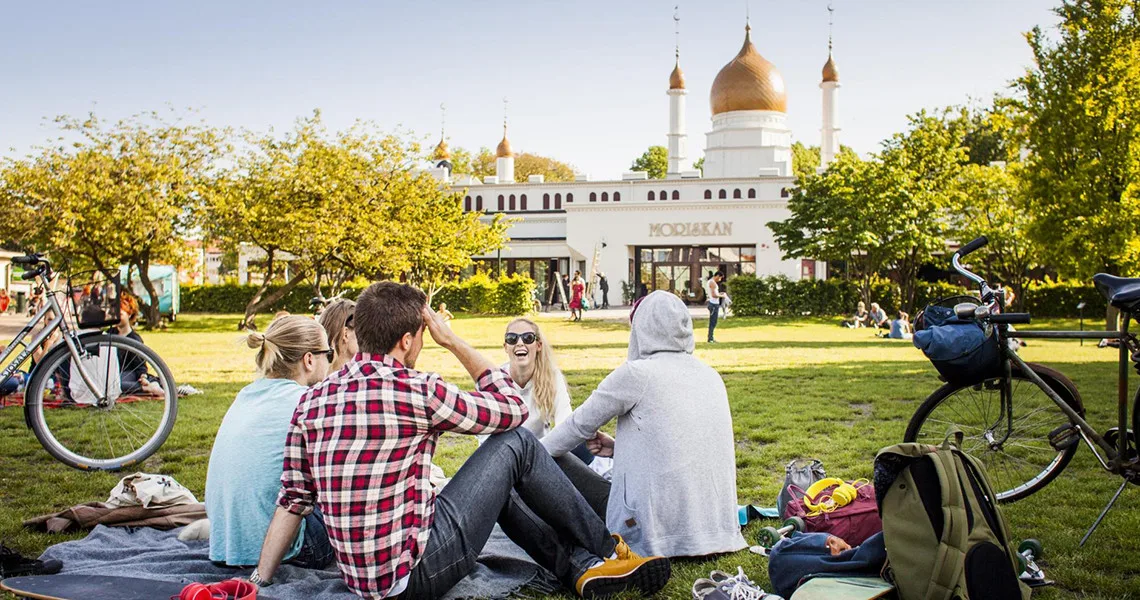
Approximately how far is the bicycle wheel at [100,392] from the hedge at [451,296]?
24530mm

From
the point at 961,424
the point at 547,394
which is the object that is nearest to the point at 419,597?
the point at 547,394

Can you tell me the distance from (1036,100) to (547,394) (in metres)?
15.7

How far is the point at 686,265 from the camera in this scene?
43188mm

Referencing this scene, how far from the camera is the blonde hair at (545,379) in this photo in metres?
4.91

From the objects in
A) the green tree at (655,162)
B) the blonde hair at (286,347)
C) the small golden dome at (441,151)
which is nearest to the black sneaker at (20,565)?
the blonde hair at (286,347)

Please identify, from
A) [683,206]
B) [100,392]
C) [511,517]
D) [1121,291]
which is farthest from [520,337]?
[683,206]

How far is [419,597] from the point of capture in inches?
129

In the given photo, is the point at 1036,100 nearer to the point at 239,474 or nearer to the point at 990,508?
the point at 990,508

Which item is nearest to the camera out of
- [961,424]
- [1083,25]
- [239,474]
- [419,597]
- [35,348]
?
[419,597]

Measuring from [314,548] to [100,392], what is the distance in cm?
318

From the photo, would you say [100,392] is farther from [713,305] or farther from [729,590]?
[713,305]

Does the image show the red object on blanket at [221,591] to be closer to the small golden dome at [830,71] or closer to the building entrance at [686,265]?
the building entrance at [686,265]

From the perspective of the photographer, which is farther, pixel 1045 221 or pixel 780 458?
pixel 1045 221

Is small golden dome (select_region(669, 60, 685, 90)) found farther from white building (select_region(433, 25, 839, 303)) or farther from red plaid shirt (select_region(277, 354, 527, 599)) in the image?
red plaid shirt (select_region(277, 354, 527, 599))
